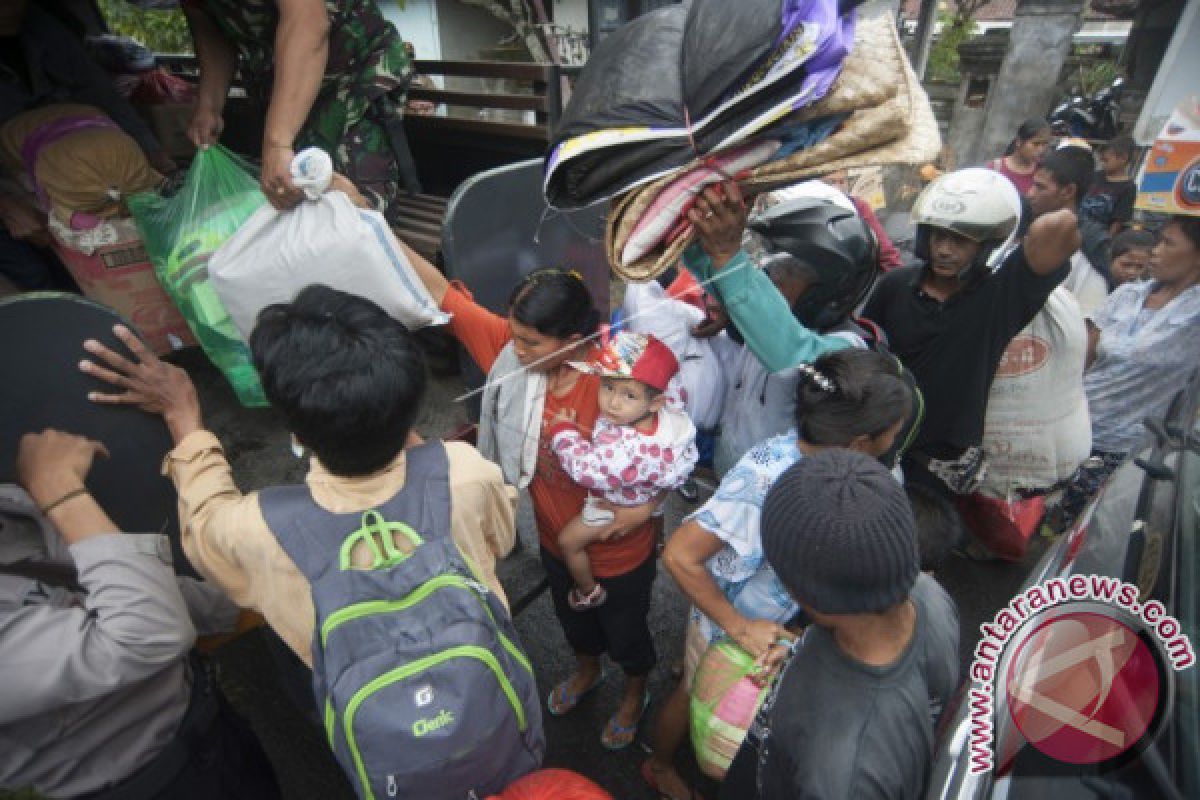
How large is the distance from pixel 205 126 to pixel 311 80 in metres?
0.70

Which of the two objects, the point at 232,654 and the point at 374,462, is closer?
the point at 374,462

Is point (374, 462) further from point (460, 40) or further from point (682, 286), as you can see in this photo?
point (460, 40)

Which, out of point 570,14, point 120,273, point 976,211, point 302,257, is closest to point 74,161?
point 120,273

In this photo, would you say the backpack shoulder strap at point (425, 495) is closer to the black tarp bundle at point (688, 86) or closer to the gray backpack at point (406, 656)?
the gray backpack at point (406, 656)

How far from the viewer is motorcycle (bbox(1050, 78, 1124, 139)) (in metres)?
7.59

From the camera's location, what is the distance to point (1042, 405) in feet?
8.38

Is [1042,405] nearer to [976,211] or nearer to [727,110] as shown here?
[976,211]

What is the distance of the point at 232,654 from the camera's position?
2680 millimetres

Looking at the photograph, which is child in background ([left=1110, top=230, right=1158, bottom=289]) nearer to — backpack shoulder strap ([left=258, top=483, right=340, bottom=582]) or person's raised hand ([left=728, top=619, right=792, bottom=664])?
person's raised hand ([left=728, top=619, right=792, bottom=664])

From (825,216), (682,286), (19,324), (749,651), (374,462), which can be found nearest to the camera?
(374,462)

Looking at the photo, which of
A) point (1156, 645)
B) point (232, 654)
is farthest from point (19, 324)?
point (1156, 645)

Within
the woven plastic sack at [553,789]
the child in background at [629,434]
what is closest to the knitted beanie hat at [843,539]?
the woven plastic sack at [553,789]

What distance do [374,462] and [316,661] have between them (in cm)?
38

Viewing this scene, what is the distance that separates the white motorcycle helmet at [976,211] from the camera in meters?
2.13
